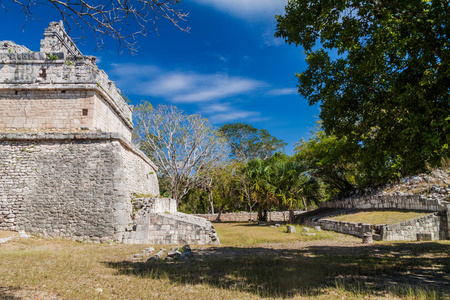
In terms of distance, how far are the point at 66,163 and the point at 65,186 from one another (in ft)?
3.27

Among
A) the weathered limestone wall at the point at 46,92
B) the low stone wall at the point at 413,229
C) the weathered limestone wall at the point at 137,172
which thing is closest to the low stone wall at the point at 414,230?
the low stone wall at the point at 413,229

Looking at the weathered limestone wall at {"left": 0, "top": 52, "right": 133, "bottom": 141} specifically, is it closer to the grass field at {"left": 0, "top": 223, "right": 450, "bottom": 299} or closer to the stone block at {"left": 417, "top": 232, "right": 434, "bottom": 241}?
the grass field at {"left": 0, "top": 223, "right": 450, "bottom": 299}

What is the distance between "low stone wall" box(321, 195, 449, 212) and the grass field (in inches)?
183

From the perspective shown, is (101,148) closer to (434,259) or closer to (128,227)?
(128,227)

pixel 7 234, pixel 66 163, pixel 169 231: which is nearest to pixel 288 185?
pixel 169 231

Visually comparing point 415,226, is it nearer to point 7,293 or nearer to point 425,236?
point 425,236

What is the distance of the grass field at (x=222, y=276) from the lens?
188 inches

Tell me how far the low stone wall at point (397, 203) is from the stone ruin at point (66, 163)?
32.4 feet

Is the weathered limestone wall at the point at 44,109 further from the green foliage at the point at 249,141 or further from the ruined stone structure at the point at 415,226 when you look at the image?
the green foliage at the point at 249,141

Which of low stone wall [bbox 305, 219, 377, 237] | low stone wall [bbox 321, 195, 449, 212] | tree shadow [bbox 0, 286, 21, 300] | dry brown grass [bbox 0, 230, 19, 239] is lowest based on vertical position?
low stone wall [bbox 305, 219, 377, 237]

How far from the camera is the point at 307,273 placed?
20.1 feet

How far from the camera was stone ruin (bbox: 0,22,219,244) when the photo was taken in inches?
448

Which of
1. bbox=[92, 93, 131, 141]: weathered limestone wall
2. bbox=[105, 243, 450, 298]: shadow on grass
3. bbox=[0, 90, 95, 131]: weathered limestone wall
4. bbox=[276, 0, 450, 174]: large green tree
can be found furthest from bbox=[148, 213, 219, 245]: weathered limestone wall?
bbox=[276, 0, 450, 174]: large green tree

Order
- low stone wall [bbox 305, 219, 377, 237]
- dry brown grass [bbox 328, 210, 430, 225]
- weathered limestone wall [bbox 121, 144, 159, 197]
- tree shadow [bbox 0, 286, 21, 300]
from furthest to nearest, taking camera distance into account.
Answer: weathered limestone wall [bbox 121, 144, 159, 197], low stone wall [bbox 305, 219, 377, 237], dry brown grass [bbox 328, 210, 430, 225], tree shadow [bbox 0, 286, 21, 300]
